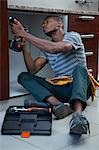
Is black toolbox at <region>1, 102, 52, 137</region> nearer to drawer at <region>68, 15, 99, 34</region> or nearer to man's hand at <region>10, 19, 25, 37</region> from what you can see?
man's hand at <region>10, 19, 25, 37</region>

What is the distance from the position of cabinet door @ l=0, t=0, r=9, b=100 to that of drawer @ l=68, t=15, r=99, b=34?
67cm

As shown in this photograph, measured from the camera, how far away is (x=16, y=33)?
86.4 inches

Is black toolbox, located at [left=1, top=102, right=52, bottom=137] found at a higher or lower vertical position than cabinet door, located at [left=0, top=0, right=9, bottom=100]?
lower

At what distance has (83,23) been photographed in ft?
9.27

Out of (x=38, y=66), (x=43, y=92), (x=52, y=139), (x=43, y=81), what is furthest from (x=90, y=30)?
(x=52, y=139)

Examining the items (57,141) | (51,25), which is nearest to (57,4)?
(51,25)

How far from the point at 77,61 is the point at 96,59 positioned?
0.82 metres

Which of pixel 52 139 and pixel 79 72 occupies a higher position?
pixel 79 72

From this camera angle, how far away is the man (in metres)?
1.86

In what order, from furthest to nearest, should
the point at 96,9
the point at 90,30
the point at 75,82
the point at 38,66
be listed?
the point at 96,9
the point at 90,30
the point at 38,66
the point at 75,82

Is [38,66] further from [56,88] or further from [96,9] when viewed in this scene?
[96,9]

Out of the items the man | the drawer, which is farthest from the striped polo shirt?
the drawer

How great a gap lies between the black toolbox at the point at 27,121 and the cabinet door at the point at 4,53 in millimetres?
576

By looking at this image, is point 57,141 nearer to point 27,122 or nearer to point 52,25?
point 27,122
